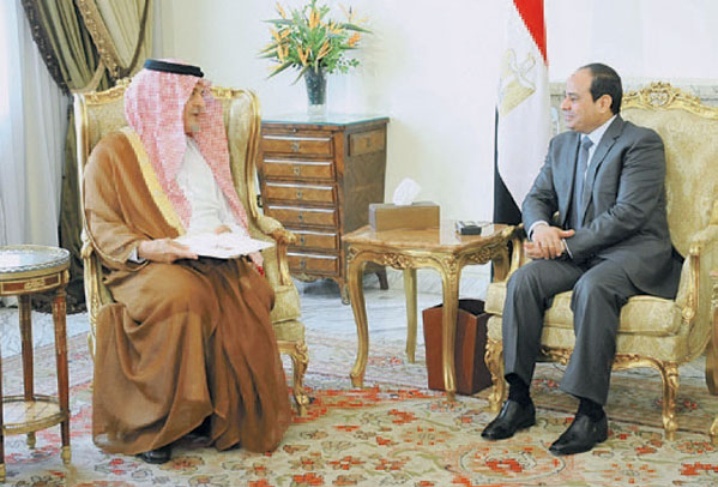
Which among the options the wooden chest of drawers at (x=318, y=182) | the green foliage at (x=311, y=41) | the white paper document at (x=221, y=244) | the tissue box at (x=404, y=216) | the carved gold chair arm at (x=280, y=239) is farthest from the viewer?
the green foliage at (x=311, y=41)

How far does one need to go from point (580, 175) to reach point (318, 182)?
2.24 metres

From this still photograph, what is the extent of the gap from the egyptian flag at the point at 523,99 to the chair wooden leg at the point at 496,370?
1191 mm

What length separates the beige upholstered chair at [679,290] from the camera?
4.02 m

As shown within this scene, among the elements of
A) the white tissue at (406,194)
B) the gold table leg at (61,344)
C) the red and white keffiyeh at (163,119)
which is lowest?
the gold table leg at (61,344)

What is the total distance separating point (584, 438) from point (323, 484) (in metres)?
0.95

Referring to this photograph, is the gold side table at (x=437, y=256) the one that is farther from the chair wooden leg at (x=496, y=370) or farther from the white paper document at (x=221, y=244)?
the white paper document at (x=221, y=244)

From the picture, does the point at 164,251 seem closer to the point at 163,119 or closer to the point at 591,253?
the point at 163,119

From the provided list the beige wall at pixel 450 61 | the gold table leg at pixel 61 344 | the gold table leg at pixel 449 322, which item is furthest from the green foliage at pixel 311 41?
the gold table leg at pixel 61 344

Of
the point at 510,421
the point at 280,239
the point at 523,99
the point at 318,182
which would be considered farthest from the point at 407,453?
the point at 318,182

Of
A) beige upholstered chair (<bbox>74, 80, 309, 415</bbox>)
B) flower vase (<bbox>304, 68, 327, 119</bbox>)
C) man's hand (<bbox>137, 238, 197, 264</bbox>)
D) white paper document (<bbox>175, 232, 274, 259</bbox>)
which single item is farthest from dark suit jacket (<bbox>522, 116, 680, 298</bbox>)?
flower vase (<bbox>304, 68, 327, 119</bbox>)

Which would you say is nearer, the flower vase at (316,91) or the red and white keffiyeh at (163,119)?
the red and white keffiyeh at (163,119)

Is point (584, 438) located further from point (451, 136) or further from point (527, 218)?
point (451, 136)

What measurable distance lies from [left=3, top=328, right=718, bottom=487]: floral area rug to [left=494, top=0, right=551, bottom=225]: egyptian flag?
1138 millimetres

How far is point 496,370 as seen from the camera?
4375 mm
